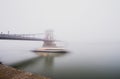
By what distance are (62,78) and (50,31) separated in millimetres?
34716

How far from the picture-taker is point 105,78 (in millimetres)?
10641

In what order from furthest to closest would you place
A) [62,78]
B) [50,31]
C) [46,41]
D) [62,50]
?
[50,31] → [46,41] → [62,50] → [62,78]

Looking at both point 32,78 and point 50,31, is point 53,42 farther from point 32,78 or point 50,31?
point 32,78

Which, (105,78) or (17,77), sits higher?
(17,77)

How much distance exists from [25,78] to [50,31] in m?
36.8

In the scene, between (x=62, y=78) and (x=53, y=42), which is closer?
(x=62, y=78)

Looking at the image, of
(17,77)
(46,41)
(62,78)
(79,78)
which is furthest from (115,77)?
(46,41)

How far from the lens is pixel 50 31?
44094 mm

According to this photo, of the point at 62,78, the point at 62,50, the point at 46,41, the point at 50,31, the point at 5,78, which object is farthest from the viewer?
the point at 50,31

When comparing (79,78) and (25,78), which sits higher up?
(25,78)

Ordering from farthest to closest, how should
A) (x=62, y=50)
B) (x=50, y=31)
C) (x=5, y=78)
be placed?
(x=50, y=31) → (x=62, y=50) → (x=5, y=78)

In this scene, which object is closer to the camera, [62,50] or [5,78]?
[5,78]

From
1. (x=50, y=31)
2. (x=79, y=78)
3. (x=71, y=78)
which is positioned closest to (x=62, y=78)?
(x=71, y=78)

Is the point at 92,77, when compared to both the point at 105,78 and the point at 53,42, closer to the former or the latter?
the point at 105,78
